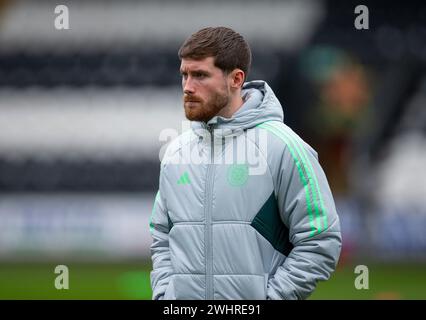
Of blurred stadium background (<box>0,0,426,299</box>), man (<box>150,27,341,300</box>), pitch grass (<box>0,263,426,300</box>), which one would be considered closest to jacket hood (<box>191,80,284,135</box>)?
man (<box>150,27,341,300</box>)

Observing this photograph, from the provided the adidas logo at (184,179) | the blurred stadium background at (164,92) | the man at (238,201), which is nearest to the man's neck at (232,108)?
the man at (238,201)

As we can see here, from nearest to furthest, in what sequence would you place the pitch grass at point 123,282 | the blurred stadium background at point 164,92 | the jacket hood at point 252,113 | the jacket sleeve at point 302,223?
the jacket sleeve at point 302,223, the jacket hood at point 252,113, the pitch grass at point 123,282, the blurred stadium background at point 164,92

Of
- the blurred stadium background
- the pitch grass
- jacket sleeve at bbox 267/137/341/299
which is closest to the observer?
jacket sleeve at bbox 267/137/341/299

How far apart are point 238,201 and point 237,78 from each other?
0.44m

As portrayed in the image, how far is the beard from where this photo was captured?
11.0 feet

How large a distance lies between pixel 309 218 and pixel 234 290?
0.35 m

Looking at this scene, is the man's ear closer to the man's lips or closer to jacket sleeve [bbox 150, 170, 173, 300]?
the man's lips

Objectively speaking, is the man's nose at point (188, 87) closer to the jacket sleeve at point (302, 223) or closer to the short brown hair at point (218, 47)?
the short brown hair at point (218, 47)

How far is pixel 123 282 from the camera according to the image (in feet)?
37.8

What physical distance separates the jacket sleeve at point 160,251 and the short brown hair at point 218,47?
51cm

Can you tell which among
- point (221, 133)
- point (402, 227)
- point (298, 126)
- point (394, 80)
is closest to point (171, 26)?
point (298, 126)

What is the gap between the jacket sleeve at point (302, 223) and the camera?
3285 millimetres

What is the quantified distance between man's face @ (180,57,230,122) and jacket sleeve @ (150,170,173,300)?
1.13 feet

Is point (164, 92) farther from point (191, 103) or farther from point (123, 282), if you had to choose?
point (191, 103)
